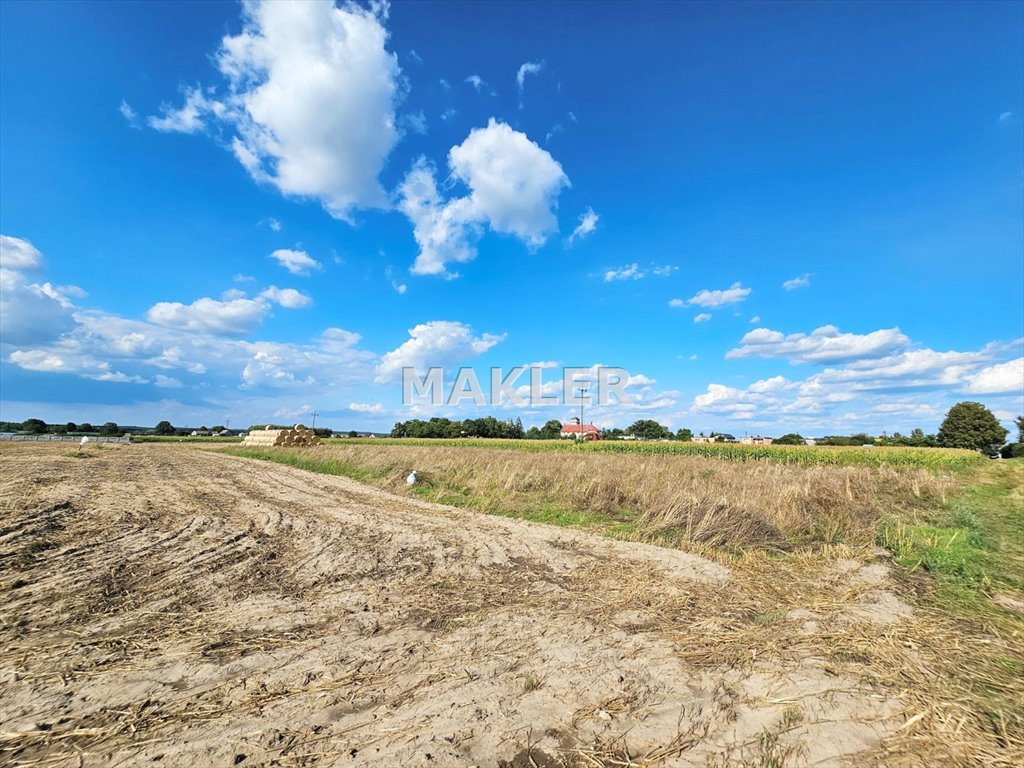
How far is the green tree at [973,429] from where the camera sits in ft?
203

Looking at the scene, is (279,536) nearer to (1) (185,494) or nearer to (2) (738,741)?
(1) (185,494)

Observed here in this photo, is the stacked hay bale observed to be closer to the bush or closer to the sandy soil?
the sandy soil

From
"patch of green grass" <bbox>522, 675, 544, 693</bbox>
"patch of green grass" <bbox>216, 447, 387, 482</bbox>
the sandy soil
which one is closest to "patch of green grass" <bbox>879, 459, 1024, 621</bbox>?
the sandy soil

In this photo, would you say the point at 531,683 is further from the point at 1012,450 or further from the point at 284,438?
the point at 1012,450

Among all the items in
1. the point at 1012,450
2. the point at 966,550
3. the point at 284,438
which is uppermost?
the point at 1012,450

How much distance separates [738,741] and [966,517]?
401 inches

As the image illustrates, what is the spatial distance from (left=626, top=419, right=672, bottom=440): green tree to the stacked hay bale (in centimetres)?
5977

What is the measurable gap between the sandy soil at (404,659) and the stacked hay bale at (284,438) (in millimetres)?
33745

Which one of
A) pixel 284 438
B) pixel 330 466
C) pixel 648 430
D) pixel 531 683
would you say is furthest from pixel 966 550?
pixel 648 430

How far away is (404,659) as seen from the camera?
128 inches

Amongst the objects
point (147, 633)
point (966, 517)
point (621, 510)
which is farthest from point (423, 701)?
point (966, 517)

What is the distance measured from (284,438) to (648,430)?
6567 centimetres

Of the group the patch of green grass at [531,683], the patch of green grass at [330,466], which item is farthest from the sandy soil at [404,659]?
the patch of green grass at [330,466]

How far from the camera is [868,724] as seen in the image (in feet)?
8.59
